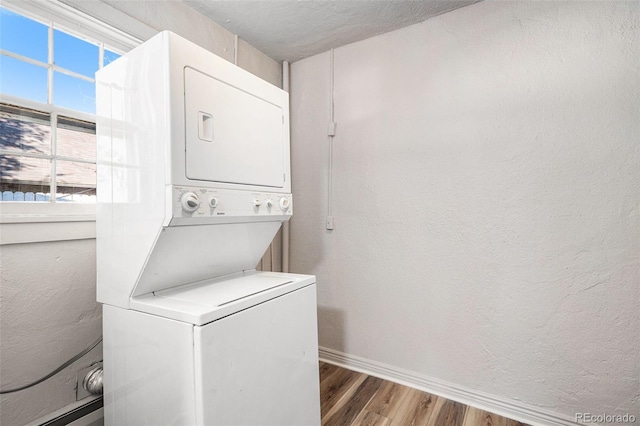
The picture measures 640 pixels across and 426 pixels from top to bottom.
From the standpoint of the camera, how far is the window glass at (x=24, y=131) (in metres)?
1.38

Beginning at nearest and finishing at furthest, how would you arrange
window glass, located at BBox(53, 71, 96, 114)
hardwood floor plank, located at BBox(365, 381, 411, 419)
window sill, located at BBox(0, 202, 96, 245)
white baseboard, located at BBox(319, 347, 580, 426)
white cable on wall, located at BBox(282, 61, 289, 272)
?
window sill, located at BBox(0, 202, 96, 245)
window glass, located at BBox(53, 71, 96, 114)
white baseboard, located at BBox(319, 347, 580, 426)
hardwood floor plank, located at BBox(365, 381, 411, 419)
white cable on wall, located at BBox(282, 61, 289, 272)

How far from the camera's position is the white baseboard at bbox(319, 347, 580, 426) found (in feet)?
5.97

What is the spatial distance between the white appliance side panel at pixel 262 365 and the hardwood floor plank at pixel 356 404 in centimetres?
28

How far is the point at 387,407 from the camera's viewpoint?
6.47 feet

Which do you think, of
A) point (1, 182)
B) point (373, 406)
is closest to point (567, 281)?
point (373, 406)

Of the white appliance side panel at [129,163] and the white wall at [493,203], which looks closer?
the white appliance side panel at [129,163]

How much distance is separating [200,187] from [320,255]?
4.93 ft

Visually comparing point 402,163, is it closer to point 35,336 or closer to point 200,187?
point 200,187

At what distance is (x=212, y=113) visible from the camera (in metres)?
1.33

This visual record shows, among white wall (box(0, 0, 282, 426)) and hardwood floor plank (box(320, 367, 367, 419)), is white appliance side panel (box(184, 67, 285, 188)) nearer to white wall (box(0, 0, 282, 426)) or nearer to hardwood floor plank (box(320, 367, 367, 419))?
white wall (box(0, 0, 282, 426))

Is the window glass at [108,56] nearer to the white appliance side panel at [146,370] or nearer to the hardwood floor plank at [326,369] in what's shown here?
the white appliance side panel at [146,370]

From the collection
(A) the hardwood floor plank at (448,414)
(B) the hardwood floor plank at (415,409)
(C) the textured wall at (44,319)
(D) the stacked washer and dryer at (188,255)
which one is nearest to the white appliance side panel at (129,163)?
(D) the stacked washer and dryer at (188,255)
